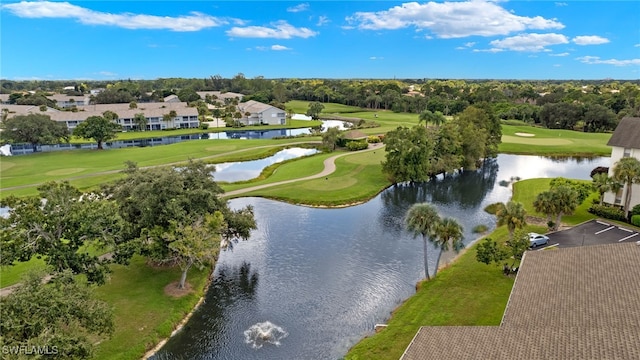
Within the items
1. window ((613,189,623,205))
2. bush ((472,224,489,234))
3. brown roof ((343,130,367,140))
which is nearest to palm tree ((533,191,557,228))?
bush ((472,224,489,234))

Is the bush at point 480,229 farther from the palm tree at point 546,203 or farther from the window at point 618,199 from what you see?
the window at point 618,199

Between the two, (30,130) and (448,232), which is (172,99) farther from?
(448,232)

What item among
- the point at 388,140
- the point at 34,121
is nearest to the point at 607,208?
the point at 388,140

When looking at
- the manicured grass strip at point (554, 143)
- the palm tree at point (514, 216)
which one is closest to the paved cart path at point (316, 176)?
the palm tree at point (514, 216)

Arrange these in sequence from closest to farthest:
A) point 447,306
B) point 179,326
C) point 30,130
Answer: point 179,326 → point 447,306 → point 30,130

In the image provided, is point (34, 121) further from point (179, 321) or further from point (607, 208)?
point (607, 208)

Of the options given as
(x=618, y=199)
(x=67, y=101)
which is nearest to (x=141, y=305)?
(x=618, y=199)

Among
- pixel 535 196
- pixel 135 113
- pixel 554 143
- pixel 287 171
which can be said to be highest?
pixel 135 113

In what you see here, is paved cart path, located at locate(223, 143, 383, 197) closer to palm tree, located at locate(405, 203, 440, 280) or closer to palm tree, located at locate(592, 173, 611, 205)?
palm tree, located at locate(405, 203, 440, 280)
